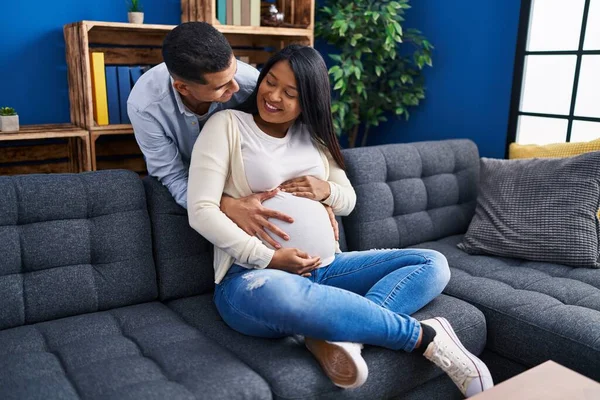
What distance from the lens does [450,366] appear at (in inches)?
57.3

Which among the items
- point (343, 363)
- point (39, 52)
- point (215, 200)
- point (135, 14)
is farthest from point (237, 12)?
point (343, 363)

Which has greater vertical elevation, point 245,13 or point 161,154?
point 245,13

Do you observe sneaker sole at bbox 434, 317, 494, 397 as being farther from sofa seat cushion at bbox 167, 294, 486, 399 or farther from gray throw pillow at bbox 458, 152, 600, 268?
gray throw pillow at bbox 458, 152, 600, 268

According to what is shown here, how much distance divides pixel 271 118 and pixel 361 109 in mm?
1720

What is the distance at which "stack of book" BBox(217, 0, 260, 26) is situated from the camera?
9.43 ft

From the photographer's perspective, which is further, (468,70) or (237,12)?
(468,70)

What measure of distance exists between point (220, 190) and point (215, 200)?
3 centimetres

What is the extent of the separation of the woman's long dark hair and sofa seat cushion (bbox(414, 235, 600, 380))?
688mm

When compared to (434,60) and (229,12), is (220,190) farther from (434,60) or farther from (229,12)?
(434,60)

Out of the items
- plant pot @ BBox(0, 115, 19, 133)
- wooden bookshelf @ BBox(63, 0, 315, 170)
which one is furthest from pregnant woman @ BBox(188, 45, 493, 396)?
plant pot @ BBox(0, 115, 19, 133)

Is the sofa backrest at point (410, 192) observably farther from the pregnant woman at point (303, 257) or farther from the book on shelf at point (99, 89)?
the book on shelf at point (99, 89)

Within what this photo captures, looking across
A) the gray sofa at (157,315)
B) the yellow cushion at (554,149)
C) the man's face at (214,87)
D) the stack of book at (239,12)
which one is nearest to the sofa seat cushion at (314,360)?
the gray sofa at (157,315)

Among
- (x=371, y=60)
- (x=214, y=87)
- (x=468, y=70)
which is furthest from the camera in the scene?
(x=371, y=60)

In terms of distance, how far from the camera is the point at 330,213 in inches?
71.0
